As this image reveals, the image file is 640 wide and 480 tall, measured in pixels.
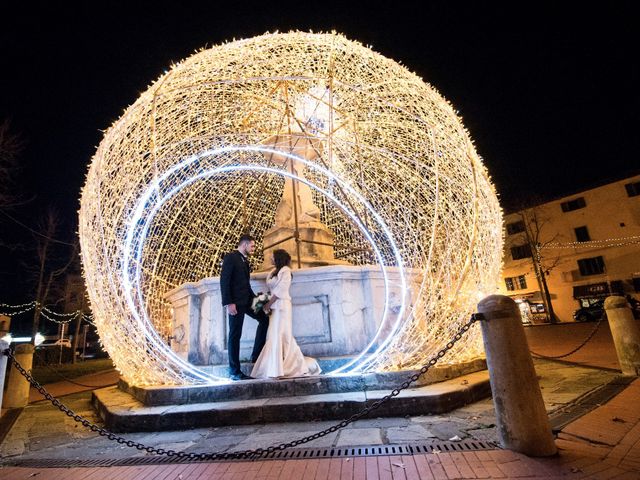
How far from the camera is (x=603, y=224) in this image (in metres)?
31.9

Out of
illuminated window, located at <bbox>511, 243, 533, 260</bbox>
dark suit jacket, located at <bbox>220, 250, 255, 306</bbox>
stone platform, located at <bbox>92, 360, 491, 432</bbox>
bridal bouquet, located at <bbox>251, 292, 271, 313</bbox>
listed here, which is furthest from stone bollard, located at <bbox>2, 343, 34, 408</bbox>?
illuminated window, located at <bbox>511, 243, 533, 260</bbox>

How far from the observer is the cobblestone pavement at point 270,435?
3.56 metres

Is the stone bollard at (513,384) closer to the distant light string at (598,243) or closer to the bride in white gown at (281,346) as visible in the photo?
the bride in white gown at (281,346)

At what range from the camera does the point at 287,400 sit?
4.61 meters

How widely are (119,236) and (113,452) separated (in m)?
3.03

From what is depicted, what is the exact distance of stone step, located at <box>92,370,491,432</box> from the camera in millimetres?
4332

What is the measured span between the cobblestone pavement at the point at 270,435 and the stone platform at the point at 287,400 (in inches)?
4.5

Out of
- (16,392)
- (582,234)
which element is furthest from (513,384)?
(582,234)

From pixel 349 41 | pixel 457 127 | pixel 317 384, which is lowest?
pixel 317 384

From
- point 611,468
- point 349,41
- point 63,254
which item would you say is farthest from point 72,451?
point 63,254

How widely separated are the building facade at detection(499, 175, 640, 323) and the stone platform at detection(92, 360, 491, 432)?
89.1 feet

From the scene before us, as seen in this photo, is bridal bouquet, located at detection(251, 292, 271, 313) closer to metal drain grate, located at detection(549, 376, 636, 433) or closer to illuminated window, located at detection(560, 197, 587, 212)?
metal drain grate, located at detection(549, 376, 636, 433)

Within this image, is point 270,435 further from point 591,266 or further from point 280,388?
point 591,266

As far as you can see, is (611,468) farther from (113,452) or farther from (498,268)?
(113,452)
